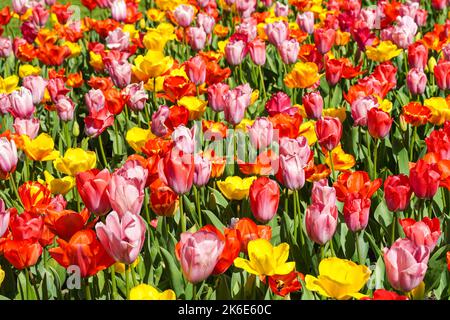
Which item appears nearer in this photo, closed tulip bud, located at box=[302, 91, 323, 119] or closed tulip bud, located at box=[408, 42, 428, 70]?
closed tulip bud, located at box=[302, 91, 323, 119]

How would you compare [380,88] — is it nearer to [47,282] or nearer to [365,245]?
[365,245]

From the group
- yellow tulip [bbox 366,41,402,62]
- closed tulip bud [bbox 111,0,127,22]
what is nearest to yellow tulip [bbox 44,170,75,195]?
yellow tulip [bbox 366,41,402,62]

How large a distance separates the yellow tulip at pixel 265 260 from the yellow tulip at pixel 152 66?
6.85ft

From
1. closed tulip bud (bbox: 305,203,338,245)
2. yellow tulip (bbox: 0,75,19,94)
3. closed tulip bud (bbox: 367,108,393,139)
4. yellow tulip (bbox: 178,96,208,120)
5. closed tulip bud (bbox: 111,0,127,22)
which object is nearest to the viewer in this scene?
closed tulip bud (bbox: 305,203,338,245)

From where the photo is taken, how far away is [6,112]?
14.1ft

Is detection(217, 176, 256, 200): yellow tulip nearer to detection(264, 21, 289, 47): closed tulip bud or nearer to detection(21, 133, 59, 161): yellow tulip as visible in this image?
detection(21, 133, 59, 161): yellow tulip

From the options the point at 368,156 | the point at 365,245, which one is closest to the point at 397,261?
the point at 365,245

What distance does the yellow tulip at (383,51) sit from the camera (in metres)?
4.71

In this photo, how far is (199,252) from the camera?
214 cm

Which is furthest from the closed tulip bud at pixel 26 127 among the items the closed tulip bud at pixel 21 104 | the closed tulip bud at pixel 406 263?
the closed tulip bud at pixel 406 263

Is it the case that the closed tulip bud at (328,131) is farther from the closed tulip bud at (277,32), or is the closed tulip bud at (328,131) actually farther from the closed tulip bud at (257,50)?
the closed tulip bud at (277,32)

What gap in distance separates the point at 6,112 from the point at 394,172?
6.97 feet

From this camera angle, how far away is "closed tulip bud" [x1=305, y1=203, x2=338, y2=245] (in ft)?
8.03

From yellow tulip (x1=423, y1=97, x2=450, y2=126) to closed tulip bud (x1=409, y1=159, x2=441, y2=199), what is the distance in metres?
1.06
